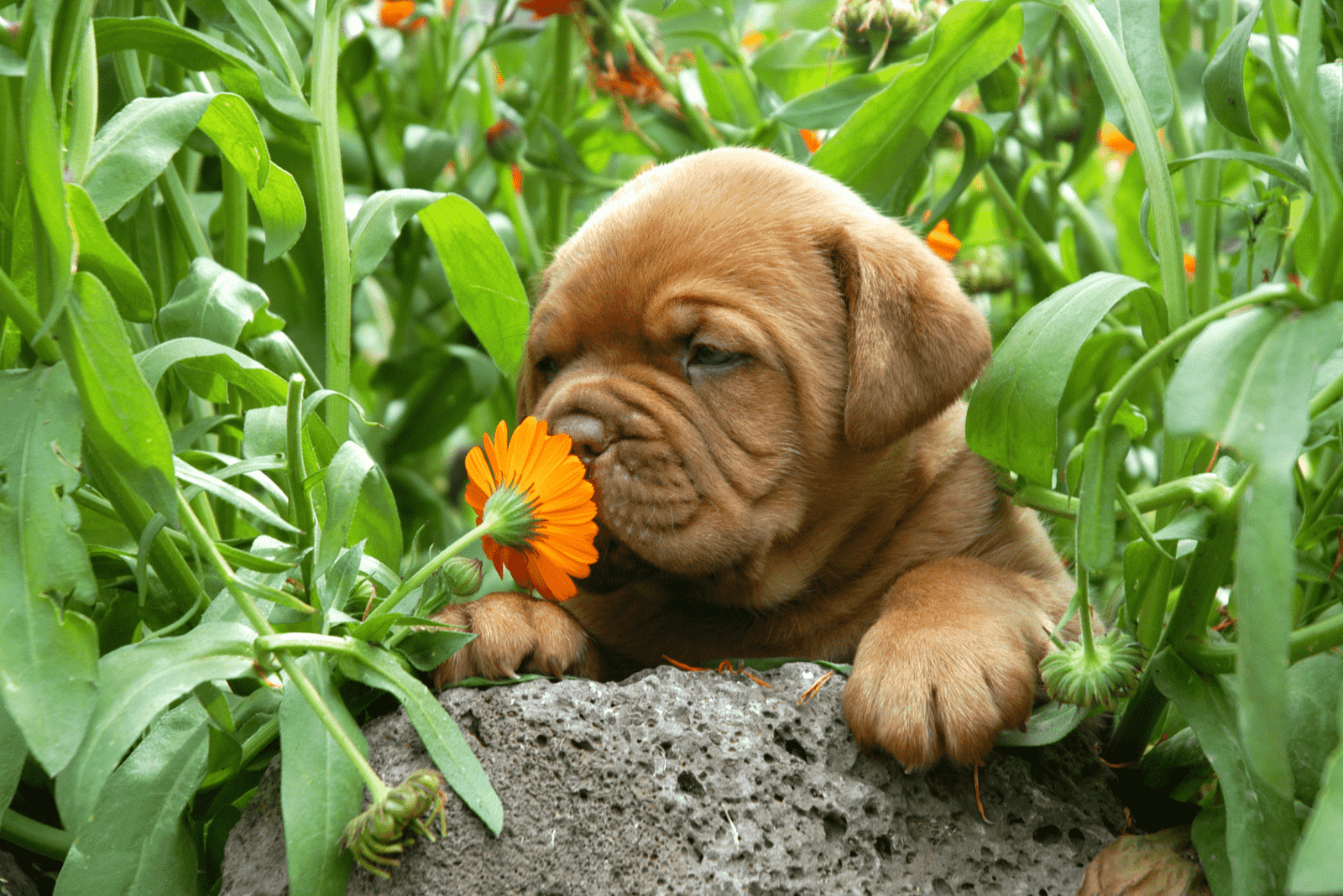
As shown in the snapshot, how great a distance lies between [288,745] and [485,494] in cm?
55

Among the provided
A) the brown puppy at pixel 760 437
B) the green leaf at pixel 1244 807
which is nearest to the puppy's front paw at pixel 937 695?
the brown puppy at pixel 760 437

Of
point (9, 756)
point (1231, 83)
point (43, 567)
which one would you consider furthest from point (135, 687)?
point (1231, 83)

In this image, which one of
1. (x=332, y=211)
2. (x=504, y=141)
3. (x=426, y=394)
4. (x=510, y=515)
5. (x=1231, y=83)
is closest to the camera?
(x=510, y=515)

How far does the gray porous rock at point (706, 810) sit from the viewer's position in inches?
62.9

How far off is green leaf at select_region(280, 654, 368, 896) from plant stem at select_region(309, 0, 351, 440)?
30.9 inches

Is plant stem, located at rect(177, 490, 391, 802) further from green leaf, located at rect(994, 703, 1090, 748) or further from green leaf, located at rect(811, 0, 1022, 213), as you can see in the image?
green leaf, located at rect(811, 0, 1022, 213)

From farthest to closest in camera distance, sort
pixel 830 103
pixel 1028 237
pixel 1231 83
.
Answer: pixel 1028 237, pixel 830 103, pixel 1231 83

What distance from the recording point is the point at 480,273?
2.59m

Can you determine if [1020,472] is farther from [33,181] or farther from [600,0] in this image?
[600,0]

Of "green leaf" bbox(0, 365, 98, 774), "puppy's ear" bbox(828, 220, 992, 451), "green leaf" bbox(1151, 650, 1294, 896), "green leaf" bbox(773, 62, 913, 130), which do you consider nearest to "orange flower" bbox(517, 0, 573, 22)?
"green leaf" bbox(773, 62, 913, 130)

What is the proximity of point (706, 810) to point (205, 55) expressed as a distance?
1.54m

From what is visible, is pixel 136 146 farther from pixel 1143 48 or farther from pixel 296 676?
pixel 1143 48

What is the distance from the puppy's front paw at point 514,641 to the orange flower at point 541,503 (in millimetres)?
170

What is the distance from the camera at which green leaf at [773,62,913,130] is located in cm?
289
